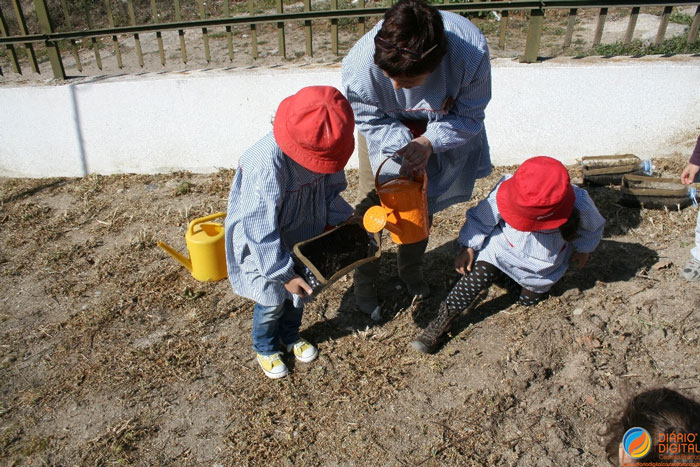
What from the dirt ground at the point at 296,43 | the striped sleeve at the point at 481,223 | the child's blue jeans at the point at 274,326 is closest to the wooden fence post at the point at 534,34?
the dirt ground at the point at 296,43

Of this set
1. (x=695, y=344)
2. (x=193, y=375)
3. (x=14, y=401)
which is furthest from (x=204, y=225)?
(x=695, y=344)

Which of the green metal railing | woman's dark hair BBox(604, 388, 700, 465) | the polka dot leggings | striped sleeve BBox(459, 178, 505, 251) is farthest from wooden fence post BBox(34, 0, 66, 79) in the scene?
woman's dark hair BBox(604, 388, 700, 465)

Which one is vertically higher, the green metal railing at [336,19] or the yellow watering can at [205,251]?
the green metal railing at [336,19]

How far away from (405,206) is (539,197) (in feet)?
1.88

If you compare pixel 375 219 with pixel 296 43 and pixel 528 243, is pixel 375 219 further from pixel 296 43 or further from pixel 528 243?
pixel 296 43

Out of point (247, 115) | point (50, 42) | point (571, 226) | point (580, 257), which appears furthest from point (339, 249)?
point (50, 42)

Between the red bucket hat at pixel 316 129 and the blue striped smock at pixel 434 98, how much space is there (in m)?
0.45

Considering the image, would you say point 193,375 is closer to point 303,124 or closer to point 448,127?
point 303,124

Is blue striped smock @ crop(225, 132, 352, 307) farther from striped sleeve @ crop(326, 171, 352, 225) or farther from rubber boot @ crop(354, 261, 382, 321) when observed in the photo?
rubber boot @ crop(354, 261, 382, 321)

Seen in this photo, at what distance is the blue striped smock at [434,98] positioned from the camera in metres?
2.26

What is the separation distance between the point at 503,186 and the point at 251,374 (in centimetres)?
155

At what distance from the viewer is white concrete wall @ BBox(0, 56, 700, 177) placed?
426 cm

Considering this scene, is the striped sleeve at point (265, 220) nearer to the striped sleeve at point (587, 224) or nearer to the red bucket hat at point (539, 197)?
the red bucket hat at point (539, 197)

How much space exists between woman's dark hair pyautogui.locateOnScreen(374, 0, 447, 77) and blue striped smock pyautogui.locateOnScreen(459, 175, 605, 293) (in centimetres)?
92
